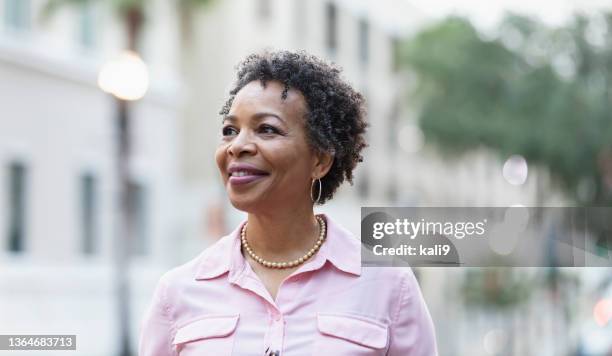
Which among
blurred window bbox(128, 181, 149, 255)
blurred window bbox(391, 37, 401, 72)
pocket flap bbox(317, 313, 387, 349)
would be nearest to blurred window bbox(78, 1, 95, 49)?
blurred window bbox(128, 181, 149, 255)

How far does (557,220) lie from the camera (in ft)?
23.1

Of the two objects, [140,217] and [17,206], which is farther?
[140,217]

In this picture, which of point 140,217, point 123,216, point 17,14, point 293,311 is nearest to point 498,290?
point 140,217

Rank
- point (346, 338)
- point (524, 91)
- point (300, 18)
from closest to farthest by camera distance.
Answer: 1. point (346, 338)
2. point (524, 91)
3. point (300, 18)

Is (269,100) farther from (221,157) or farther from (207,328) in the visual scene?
(207,328)

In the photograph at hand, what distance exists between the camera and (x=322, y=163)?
3.33m

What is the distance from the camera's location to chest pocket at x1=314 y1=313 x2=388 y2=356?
10.2 ft

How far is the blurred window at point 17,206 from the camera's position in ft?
70.9

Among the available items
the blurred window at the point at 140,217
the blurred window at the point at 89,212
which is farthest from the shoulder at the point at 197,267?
the blurred window at the point at 140,217

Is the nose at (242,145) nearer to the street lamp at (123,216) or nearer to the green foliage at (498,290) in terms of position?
the street lamp at (123,216)

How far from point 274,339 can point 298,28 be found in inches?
1297

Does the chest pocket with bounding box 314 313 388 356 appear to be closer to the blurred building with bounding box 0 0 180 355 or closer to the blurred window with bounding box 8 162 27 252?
the blurred building with bounding box 0 0 180 355

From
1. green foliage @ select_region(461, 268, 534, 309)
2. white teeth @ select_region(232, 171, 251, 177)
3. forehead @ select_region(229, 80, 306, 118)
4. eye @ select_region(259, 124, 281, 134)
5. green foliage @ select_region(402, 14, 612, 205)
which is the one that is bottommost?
green foliage @ select_region(461, 268, 534, 309)

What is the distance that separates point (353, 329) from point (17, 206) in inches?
766
